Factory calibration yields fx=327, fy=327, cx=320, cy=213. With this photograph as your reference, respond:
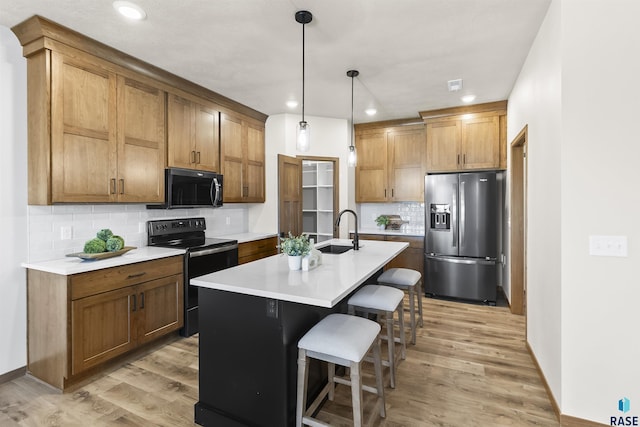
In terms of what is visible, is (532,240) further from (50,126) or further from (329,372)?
(50,126)

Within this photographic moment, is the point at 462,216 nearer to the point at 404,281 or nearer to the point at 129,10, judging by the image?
the point at 404,281

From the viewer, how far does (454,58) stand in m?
3.03

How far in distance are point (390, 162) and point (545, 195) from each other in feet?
10.4

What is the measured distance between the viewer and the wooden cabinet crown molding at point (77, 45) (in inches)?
93.7

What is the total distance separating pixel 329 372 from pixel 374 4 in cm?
248

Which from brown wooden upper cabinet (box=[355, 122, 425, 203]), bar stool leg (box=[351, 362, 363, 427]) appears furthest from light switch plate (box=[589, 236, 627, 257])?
brown wooden upper cabinet (box=[355, 122, 425, 203])

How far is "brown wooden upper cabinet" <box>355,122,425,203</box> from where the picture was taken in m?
5.20

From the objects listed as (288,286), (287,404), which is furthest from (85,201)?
(287,404)

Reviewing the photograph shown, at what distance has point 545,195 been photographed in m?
2.31

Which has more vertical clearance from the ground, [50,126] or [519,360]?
[50,126]

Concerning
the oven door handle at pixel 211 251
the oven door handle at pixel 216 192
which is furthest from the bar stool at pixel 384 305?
the oven door handle at pixel 216 192

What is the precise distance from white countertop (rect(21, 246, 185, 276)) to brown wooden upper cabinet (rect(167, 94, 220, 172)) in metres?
0.97

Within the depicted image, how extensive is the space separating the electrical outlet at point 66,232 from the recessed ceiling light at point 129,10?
1791mm

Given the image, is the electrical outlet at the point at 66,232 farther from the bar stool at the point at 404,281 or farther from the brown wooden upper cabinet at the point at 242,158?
the bar stool at the point at 404,281
